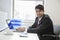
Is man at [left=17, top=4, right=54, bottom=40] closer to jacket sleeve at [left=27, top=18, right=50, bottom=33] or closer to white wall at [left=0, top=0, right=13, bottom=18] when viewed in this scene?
jacket sleeve at [left=27, top=18, right=50, bottom=33]

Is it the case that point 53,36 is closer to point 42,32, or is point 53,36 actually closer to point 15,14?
point 42,32

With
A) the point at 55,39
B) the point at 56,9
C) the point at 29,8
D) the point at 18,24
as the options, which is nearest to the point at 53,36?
the point at 55,39

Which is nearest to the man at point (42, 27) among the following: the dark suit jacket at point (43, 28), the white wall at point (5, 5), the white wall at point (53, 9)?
the dark suit jacket at point (43, 28)

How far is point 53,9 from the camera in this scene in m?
3.50

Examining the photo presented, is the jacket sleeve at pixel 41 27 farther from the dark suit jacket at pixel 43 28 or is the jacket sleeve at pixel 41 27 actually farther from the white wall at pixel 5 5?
the white wall at pixel 5 5

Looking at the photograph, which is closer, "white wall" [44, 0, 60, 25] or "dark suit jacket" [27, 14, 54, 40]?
"dark suit jacket" [27, 14, 54, 40]

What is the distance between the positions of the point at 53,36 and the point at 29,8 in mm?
1272

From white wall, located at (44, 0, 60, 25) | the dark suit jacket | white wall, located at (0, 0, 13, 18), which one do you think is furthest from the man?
white wall, located at (0, 0, 13, 18)

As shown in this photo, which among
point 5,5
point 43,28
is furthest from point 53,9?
point 5,5

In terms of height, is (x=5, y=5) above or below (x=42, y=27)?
above

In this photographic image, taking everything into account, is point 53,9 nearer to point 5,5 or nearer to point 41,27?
point 41,27

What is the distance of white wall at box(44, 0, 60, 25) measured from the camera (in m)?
3.46

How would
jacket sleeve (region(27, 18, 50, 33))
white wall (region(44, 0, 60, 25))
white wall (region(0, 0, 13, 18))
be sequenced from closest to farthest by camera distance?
jacket sleeve (region(27, 18, 50, 33))
white wall (region(0, 0, 13, 18))
white wall (region(44, 0, 60, 25))

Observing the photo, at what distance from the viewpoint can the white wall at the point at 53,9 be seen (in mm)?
3463
